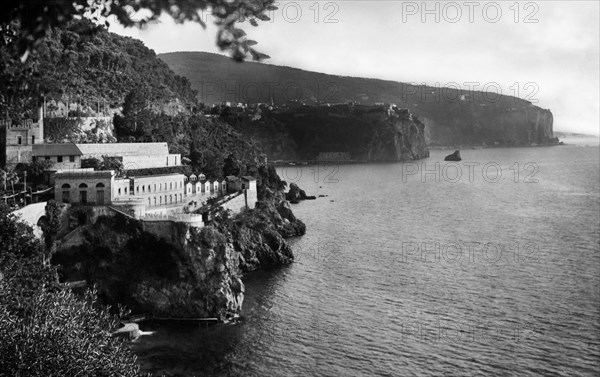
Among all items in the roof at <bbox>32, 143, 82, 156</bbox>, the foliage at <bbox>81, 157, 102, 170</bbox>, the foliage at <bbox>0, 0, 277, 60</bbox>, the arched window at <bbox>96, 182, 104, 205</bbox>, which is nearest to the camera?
the foliage at <bbox>0, 0, 277, 60</bbox>

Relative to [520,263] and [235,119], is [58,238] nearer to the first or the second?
[520,263]

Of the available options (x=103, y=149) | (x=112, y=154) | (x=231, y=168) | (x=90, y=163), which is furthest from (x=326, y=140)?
A: (x=90, y=163)

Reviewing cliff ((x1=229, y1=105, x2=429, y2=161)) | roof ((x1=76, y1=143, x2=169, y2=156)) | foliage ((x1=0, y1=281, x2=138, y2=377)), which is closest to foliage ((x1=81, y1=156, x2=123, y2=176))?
roof ((x1=76, y1=143, x2=169, y2=156))

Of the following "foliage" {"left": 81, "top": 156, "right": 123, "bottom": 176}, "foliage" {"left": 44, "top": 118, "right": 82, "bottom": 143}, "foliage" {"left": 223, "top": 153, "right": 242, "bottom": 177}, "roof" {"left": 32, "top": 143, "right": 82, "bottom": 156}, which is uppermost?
"foliage" {"left": 44, "top": 118, "right": 82, "bottom": 143}

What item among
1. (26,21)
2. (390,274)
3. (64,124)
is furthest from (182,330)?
(26,21)

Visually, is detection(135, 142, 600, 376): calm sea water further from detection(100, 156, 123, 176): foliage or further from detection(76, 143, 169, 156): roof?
detection(76, 143, 169, 156): roof
